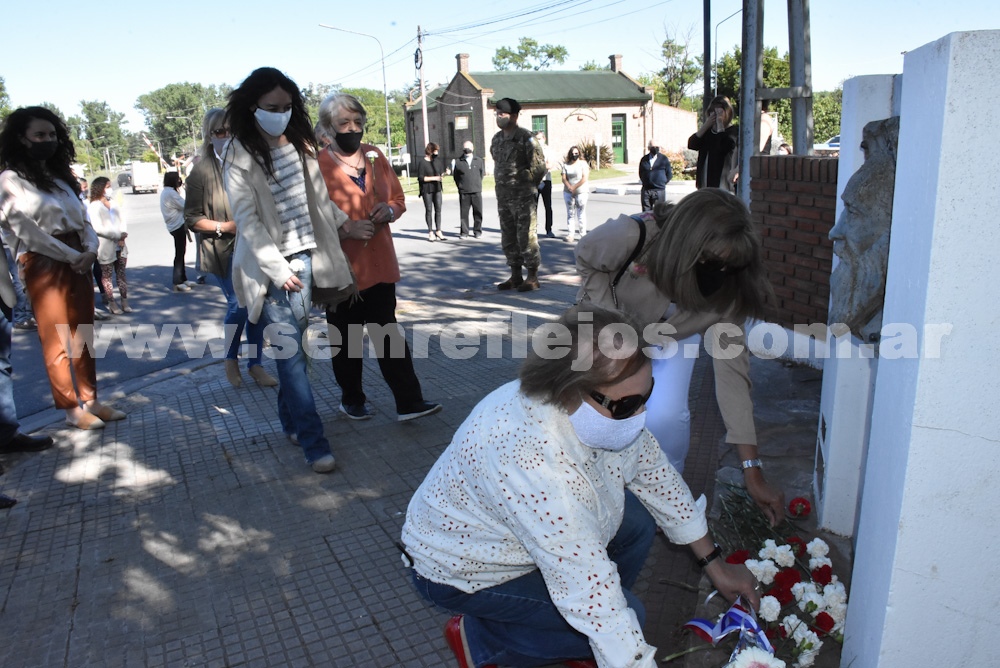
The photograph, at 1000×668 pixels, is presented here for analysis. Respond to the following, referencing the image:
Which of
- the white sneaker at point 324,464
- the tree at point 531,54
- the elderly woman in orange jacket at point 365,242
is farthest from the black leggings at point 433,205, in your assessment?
the tree at point 531,54

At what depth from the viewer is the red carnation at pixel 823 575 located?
2.88 meters

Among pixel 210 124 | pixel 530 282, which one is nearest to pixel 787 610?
pixel 210 124

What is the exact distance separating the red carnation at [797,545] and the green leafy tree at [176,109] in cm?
11722

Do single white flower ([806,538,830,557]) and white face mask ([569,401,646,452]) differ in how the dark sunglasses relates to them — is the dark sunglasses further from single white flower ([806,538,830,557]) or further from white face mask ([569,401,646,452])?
single white flower ([806,538,830,557])

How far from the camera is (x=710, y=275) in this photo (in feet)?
9.93

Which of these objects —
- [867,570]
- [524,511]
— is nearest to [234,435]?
[524,511]

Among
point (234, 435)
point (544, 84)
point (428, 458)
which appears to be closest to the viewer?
point (428, 458)

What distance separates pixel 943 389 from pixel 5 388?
478 centimetres

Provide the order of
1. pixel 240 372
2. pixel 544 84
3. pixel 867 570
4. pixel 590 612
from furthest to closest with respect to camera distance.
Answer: pixel 544 84 < pixel 240 372 < pixel 867 570 < pixel 590 612

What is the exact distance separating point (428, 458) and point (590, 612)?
8.37 feet

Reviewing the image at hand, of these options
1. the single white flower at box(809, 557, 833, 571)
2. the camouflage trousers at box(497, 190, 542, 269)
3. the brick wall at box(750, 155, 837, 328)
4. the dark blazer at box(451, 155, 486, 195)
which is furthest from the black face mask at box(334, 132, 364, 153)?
the dark blazer at box(451, 155, 486, 195)

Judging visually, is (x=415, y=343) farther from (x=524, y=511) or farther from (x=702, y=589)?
(x=524, y=511)

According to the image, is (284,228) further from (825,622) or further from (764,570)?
(825,622)

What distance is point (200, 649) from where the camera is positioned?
2891 millimetres
